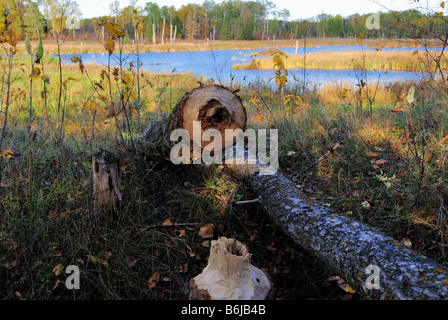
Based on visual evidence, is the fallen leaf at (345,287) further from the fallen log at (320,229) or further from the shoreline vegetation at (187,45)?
the shoreline vegetation at (187,45)

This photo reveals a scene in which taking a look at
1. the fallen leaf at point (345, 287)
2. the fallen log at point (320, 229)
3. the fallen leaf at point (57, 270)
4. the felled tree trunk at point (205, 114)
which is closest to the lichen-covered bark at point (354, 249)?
the fallen log at point (320, 229)

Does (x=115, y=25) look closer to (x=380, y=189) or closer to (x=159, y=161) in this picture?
(x=159, y=161)

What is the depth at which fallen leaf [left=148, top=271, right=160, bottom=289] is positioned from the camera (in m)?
2.24

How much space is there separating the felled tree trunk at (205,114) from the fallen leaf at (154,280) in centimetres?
111

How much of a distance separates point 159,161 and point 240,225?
1066mm

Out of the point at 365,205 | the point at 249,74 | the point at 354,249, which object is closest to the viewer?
the point at 354,249

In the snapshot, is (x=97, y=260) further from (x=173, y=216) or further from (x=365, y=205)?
(x=365, y=205)

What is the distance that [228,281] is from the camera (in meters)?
1.71

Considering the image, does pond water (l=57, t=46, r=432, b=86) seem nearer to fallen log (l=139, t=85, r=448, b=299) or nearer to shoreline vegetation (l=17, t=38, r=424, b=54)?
shoreline vegetation (l=17, t=38, r=424, b=54)

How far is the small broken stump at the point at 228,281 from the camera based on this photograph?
66.2 inches

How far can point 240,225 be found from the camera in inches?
114

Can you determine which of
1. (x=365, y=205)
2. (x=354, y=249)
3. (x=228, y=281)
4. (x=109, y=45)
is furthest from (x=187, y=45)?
(x=228, y=281)

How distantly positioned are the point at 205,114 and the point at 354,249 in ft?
5.00

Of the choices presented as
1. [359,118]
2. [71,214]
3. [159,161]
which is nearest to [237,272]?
[71,214]
